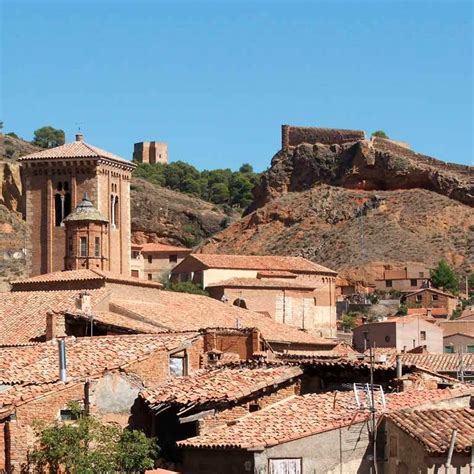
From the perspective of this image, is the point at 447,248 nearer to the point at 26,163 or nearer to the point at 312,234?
the point at 312,234

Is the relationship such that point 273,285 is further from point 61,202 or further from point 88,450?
point 88,450

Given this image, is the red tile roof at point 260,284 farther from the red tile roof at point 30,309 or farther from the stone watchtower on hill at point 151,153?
the stone watchtower on hill at point 151,153

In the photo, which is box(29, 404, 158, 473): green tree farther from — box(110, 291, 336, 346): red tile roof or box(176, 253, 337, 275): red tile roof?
box(176, 253, 337, 275): red tile roof

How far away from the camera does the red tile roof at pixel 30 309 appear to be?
35.6m

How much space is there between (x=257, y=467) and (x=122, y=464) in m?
2.27

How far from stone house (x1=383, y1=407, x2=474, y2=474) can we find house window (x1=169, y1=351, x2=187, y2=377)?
19.5ft

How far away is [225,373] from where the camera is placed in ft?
86.5

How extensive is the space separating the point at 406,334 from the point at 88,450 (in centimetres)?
4195

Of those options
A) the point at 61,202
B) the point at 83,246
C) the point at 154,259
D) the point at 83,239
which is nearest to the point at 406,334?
the point at 83,246

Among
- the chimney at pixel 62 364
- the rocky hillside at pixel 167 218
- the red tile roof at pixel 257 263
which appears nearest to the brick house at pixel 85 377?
the chimney at pixel 62 364

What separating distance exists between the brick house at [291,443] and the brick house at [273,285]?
134 feet

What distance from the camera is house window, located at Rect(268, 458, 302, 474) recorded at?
2197cm

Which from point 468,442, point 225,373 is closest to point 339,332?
point 225,373

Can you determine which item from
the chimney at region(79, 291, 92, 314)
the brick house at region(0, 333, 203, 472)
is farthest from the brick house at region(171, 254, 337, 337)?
the brick house at region(0, 333, 203, 472)
